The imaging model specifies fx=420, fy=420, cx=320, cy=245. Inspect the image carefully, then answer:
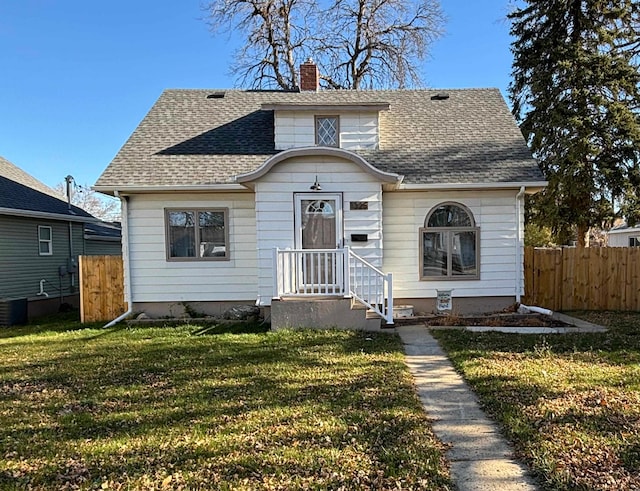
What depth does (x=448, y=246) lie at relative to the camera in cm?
944

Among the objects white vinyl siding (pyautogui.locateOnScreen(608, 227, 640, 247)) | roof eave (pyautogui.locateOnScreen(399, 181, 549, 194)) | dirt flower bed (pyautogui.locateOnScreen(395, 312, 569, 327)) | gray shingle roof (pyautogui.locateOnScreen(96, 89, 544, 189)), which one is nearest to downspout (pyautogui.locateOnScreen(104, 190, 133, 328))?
gray shingle roof (pyautogui.locateOnScreen(96, 89, 544, 189))

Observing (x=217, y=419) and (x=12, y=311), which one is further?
(x=12, y=311)

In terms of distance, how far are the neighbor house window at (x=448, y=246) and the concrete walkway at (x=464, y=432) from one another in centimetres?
368

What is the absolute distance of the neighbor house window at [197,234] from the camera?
9539 mm

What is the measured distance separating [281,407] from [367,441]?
1091 mm

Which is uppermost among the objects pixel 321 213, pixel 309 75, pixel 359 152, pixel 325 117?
pixel 309 75

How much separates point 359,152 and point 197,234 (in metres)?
4.31

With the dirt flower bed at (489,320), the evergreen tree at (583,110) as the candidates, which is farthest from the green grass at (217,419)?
the evergreen tree at (583,110)

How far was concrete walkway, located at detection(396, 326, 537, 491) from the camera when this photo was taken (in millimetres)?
2936

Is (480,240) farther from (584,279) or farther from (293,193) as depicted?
(293,193)

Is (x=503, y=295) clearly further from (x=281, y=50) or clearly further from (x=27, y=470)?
(x=281, y=50)

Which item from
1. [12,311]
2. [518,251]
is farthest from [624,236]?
[12,311]

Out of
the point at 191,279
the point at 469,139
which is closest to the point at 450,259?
the point at 469,139

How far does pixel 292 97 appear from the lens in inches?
476
